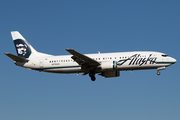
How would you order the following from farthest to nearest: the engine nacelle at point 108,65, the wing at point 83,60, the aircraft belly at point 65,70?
the aircraft belly at point 65,70 < the engine nacelle at point 108,65 < the wing at point 83,60

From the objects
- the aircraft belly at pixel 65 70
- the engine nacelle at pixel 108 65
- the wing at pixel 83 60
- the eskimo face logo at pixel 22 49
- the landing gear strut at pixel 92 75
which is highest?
the eskimo face logo at pixel 22 49

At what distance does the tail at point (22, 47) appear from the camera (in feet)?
161

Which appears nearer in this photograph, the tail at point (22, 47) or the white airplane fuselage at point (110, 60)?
the white airplane fuselage at point (110, 60)

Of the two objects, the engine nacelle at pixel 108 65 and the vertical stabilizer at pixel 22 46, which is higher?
the vertical stabilizer at pixel 22 46

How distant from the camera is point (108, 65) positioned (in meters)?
43.0

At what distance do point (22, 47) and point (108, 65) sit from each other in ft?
53.7

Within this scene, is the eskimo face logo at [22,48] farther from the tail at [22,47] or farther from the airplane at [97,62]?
the airplane at [97,62]

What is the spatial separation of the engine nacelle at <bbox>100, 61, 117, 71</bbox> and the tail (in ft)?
37.4

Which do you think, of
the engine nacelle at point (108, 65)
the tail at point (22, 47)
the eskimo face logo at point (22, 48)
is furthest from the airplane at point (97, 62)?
the eskimo face logo at point (22, 48)

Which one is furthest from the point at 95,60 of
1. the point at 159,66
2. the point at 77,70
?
the point at 159,66

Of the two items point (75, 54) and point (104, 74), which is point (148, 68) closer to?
point (104, 74)

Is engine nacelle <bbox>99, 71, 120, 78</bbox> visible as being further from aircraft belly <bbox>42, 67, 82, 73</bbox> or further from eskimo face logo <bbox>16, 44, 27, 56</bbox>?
eskimo face logo <bbox>16, 44, 27, 56</bbox>

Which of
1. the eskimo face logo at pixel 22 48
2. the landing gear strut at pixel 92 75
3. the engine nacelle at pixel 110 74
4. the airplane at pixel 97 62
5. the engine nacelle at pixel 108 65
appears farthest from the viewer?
the eskimo face logo at pixel 22 48

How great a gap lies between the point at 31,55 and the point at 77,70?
9209 mm
